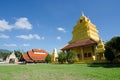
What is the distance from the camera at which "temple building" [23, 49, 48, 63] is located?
4958 centimetres

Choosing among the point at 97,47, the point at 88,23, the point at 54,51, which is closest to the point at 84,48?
the point at 97,47

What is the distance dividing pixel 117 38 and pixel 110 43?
4.25ft

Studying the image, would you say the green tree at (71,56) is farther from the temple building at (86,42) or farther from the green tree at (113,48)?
the green tree at (113,48)

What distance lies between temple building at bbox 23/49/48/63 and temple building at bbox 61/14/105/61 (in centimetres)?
1461

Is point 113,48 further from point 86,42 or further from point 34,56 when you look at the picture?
point 34,56

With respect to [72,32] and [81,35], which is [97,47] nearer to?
[81,35]

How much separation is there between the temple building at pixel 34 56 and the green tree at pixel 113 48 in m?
30.0

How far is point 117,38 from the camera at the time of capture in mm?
23641

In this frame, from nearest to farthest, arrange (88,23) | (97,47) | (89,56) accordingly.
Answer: (97,47), (89,56), (88,23)

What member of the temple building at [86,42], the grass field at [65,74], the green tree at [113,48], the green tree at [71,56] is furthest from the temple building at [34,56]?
the grass field at [65,74]

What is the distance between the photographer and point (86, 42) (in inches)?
1355

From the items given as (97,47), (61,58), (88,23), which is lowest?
(61,58)

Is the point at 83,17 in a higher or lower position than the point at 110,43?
higher

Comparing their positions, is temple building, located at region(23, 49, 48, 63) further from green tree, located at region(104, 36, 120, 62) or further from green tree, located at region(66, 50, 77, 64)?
green tree, located at region(104, 36, 120, 62)
